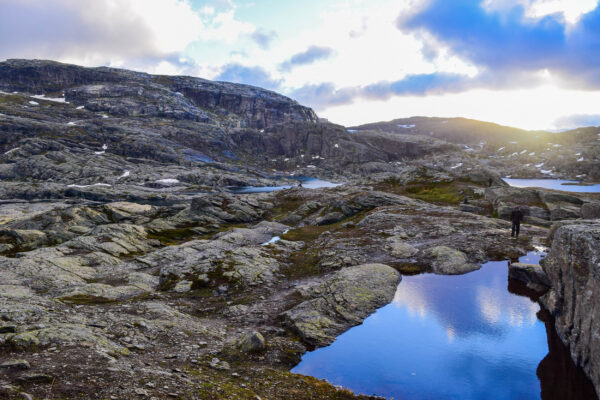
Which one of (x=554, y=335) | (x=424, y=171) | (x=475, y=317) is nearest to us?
(x=554, y=335)

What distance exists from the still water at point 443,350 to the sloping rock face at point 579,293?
2218 mm

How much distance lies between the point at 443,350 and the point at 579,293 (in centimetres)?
1027

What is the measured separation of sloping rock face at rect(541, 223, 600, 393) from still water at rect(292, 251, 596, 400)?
2.22 m

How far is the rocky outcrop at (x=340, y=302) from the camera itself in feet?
87.7

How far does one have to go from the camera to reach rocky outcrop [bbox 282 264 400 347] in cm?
2672

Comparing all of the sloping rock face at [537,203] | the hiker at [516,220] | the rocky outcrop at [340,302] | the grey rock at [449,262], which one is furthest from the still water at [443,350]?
the sloping rock face at [537,203]

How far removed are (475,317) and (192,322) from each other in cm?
2563

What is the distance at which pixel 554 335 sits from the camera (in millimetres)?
25406

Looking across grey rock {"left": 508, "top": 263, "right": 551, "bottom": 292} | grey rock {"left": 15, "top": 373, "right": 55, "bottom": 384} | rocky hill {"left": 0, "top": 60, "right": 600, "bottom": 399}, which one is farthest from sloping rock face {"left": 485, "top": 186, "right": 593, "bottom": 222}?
grey rock {"left": 15, "top": 373, "right": 55, "bottom": 384}

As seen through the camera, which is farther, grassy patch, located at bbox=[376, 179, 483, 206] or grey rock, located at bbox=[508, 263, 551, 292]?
grassy patch, located at bbox=[376, 179, 483, 206]

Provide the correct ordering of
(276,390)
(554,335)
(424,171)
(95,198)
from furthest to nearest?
(95,198), (424,171), (554,335), (276,390)

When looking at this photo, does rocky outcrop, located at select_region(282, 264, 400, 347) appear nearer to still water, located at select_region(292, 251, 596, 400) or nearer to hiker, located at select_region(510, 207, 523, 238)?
still water, located at select_region(292, 251, 596, 400)

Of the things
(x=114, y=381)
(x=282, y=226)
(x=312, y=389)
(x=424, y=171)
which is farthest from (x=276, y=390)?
(x=424, y=171)

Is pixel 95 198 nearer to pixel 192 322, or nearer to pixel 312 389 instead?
pixel 192 322
